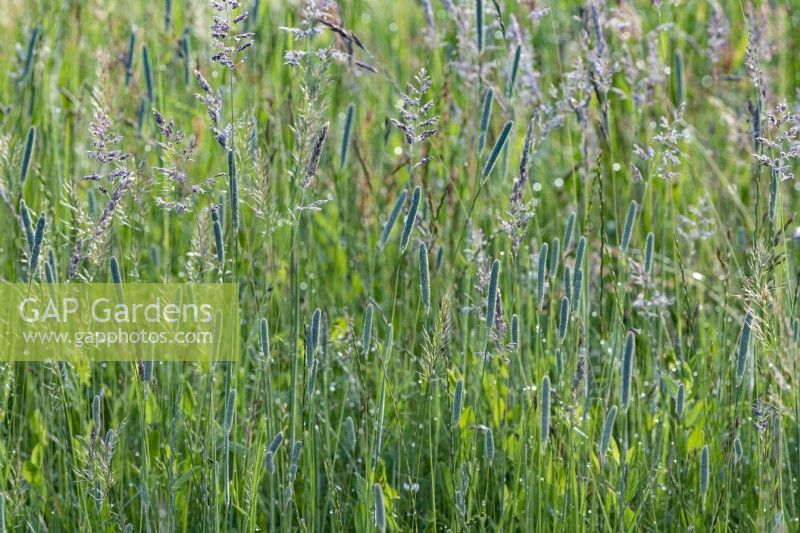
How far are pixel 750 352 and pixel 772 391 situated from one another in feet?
0.64

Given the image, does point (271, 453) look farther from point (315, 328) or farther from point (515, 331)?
point (515, 331)

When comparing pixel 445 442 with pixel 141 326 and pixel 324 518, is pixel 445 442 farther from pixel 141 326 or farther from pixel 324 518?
pixel 141 326

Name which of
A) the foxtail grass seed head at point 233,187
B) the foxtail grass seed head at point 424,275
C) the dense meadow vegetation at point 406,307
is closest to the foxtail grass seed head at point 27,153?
the dense meadow vegetation at point 406,307

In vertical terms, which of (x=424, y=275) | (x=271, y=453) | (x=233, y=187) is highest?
(x=233, y=187)

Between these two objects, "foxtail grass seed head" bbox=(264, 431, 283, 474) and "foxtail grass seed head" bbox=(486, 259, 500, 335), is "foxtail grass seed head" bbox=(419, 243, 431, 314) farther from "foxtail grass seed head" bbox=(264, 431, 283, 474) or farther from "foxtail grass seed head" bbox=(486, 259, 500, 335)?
"foxtail grass seed head" bbox=(264, 431, 283, 474)

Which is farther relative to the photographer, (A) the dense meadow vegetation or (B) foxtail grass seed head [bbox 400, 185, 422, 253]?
(A) the dense meadow vegetation

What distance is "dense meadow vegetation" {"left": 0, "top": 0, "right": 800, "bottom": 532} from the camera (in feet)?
4.47

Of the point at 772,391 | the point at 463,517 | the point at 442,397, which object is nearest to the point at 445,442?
the point at 442,397

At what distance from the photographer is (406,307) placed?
185 cm

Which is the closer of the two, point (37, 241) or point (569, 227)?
point (37, 241)

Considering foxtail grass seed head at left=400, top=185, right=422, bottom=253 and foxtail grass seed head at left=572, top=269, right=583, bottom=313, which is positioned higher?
foxtail grass seed head at left=400, top=185, right=422, bottom=253

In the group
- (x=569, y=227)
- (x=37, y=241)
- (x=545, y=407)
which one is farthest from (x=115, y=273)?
(x=569, y=227)

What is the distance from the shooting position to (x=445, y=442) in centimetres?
187

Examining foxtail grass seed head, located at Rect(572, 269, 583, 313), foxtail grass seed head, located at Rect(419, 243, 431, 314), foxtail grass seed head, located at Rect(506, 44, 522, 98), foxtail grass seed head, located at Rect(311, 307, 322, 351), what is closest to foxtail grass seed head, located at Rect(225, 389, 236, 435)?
foxtail grass seed head, located at Rect(311, 307, 322, 351)
